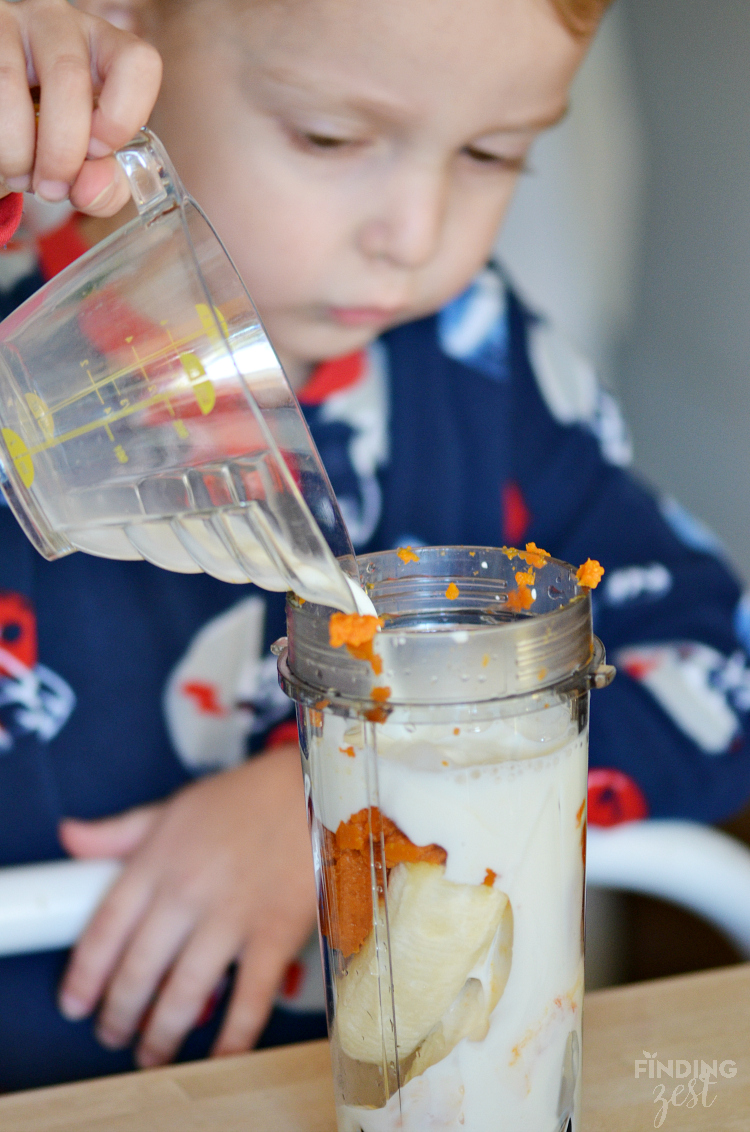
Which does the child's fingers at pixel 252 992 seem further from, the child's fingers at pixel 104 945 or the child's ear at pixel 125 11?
the child's ear at pixel 125 11

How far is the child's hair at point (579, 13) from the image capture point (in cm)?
66

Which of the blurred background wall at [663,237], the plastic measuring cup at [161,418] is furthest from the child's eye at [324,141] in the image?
the blurred background wall at [663,237]

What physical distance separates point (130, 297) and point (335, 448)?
1.75 feet

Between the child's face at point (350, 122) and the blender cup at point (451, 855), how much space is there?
1.24 ft

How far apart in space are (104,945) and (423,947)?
41 centimetres

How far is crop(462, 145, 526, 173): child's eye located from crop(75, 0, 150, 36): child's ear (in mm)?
231

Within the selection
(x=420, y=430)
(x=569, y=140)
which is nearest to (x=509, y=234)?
(x=569, y=140)

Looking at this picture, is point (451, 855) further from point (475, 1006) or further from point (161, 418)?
point (161, 418)

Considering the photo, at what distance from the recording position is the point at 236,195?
0.69 meters

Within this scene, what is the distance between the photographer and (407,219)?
2.24 feet

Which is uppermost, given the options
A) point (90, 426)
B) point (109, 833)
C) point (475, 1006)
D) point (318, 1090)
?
point (90, 426)

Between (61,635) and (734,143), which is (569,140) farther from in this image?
(61,635)

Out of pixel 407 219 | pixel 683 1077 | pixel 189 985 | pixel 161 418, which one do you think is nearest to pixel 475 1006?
pixel 683 1077

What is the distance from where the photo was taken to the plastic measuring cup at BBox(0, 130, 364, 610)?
35 centimetres
